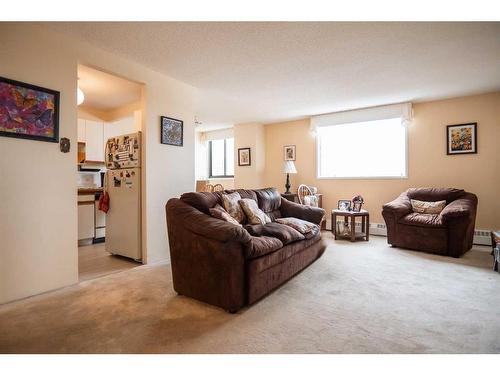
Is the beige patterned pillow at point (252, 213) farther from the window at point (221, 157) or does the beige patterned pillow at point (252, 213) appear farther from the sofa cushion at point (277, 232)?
the window at point (221, 157)

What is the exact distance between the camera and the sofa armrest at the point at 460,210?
329 centimetres

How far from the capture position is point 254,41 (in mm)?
2539

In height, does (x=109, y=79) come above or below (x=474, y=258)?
above

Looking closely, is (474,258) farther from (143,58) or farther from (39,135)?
(39,135)

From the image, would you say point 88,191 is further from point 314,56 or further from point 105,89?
point 314,56

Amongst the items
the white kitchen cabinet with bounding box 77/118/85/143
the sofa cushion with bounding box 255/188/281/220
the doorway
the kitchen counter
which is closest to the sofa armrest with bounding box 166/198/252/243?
the doorway

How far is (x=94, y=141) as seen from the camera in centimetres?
461

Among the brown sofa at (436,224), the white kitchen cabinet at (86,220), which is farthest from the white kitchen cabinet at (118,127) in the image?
the brown sofa at (436,224)

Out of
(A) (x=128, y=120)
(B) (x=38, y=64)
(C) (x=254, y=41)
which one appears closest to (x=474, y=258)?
(C) (x=254, y=41)

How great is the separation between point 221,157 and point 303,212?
13.3ft

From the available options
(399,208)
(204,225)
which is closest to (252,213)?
(204,225)

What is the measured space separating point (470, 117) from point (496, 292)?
10.0ft

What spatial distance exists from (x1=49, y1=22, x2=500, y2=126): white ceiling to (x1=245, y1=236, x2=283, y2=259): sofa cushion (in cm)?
187

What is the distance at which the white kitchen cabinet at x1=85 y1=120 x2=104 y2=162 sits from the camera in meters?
4.52
